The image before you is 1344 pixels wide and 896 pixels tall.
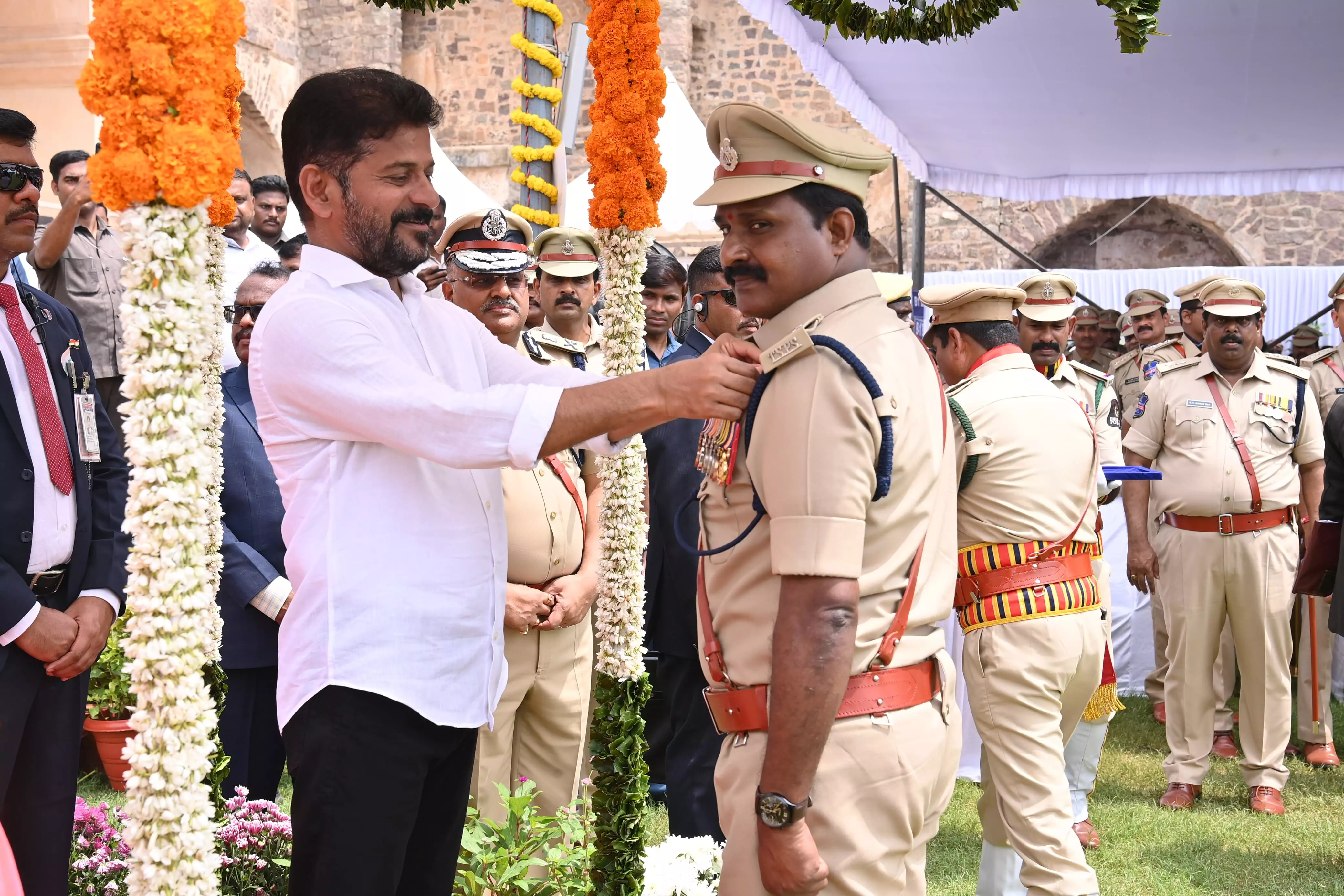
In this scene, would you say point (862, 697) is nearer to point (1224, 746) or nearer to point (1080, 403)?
point (1080, 403)

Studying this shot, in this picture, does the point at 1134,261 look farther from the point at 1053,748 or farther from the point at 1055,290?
the point at 1053,748

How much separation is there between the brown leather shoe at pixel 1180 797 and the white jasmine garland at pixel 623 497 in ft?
12.9

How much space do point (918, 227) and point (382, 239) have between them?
27.3 ft

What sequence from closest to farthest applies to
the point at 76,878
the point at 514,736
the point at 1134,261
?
the point at 76,878 → the point at 514,736 → the point at 1134,261

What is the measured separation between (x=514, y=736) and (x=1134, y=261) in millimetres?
20684

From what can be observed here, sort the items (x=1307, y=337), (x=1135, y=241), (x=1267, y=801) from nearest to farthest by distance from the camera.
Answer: (x=1267, y=801), (x=1307, y=337), (x=1135, y=241)

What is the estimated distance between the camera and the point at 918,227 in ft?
33.6

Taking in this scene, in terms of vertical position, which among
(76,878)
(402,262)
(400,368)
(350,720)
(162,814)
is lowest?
(76,878)

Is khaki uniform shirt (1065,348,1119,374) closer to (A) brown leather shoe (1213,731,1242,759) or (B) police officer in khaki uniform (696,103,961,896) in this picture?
(A) brown leather shoe (1213,731,1242,759)

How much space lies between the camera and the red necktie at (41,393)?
333 cm

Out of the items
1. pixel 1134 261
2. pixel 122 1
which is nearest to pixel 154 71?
pixel 122 1

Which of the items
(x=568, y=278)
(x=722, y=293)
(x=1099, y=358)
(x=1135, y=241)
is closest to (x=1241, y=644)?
(x=722, y=293)

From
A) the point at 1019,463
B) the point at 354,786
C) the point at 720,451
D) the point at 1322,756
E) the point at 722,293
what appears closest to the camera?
the point at 354,786

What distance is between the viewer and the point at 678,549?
Answer: 532cm
